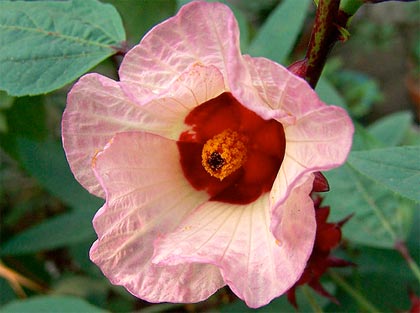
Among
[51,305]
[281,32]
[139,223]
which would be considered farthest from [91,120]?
[281,32]

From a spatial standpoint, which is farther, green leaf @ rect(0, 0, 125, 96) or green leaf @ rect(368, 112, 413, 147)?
green leaf @ rect(368, 112, 413, 147)

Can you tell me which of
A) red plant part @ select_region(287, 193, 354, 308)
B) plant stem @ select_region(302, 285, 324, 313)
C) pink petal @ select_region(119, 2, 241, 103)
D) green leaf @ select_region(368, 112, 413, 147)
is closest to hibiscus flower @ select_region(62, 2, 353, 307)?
pink petal @ select_region(119, 2, 241, 103)

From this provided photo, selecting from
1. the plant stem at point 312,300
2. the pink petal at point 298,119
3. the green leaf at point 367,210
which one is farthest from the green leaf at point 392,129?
the pink petal at point 298,119

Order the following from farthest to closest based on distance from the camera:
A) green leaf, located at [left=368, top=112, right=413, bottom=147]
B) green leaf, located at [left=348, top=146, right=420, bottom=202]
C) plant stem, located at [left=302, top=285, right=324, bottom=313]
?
green leaf, located at [left=368, top=112, right=413, bottom=147], plant stem, located at [left=302, top=285, right=324, bottom=313], green leaf, located at [left=348, top=146, right=420, bottom=202]

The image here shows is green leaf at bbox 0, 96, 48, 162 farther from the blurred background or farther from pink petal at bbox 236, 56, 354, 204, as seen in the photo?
pink petal at bbox 236, 56, 354, 204

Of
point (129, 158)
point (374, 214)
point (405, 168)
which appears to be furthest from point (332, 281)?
point (129, 158)

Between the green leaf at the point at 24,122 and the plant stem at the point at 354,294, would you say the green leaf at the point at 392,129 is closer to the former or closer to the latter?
the plant stem at the point at 354,294
